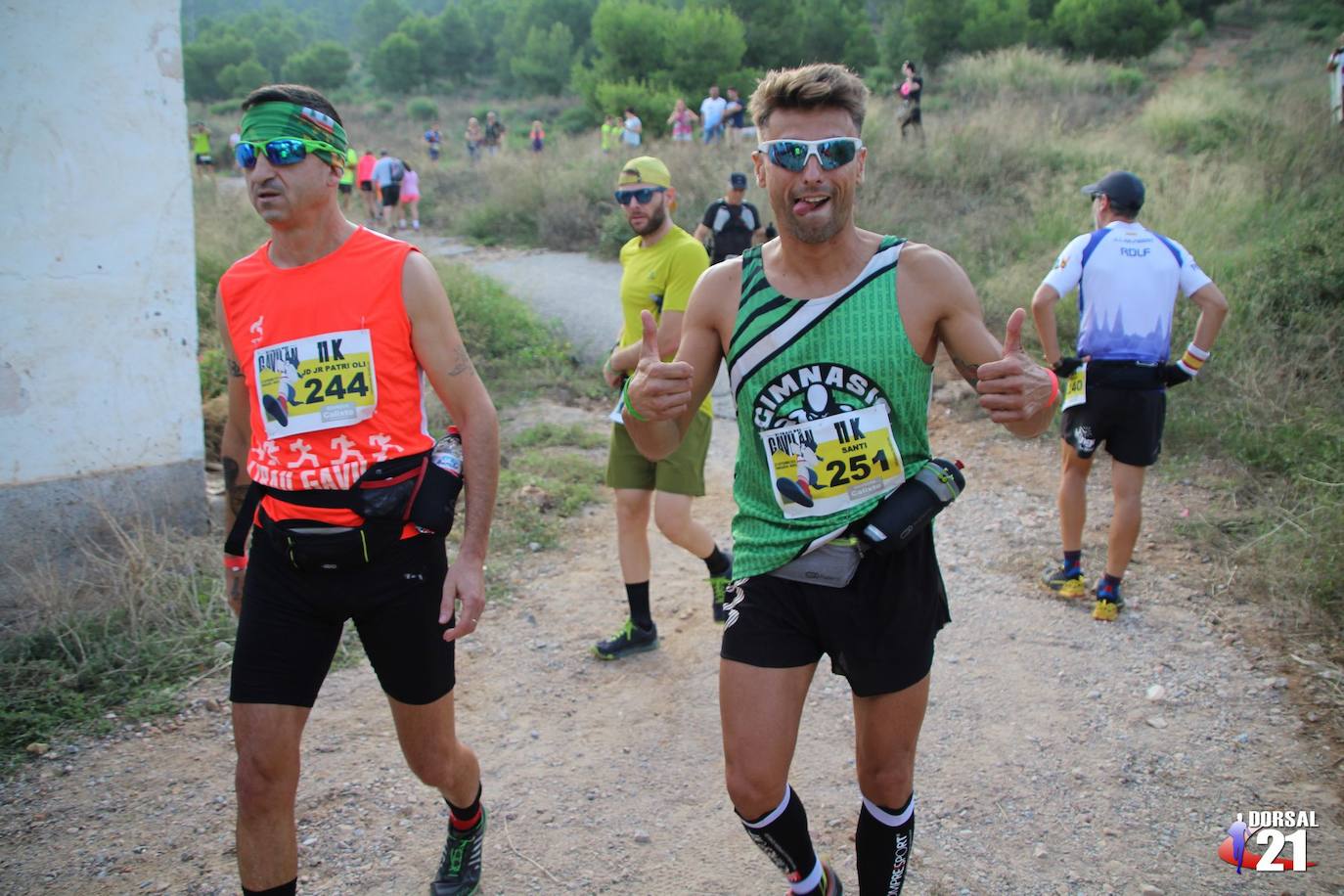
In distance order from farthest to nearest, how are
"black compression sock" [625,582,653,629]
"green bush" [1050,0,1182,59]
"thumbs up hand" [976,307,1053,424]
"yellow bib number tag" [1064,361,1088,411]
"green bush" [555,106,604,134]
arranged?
"green bush" [555,106,604,134]
"green bush" [1050,0,1182,59]
"yellow bib number tag" [1064,361,1088,411]
"black compression sock" [625,582,653,629]
"thumbs up hand" [976,307,1053,424]

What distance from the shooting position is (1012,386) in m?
2.22

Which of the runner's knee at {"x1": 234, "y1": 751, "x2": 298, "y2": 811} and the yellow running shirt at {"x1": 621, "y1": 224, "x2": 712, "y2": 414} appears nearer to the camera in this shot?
the runner's knee at {"x1": 234, "y1": 751, "x2": 298, "y2": 811}

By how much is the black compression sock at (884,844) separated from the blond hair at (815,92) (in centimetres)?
178

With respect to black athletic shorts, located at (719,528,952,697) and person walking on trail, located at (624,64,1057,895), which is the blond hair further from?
black athletic shorts, located at (719,528,952,697)

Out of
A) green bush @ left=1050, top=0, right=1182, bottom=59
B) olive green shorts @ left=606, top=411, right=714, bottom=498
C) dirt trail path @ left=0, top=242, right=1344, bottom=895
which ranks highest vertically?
green bush @ left=1050, top=0, right=1182, bottom=59

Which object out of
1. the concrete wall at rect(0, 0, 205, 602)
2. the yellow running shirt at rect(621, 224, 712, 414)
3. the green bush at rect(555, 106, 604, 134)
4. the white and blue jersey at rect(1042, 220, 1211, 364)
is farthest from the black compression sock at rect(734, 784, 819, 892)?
the green bush at rect(555, 106, 604, 134)

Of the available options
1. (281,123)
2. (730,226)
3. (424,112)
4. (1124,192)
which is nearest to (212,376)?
(730,226)

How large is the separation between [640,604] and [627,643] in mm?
196

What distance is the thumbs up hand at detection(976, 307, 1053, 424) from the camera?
7.30ft

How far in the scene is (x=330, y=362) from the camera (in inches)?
102

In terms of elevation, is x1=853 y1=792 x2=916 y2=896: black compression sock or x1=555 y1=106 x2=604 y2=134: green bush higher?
x1=555 y1=106 x2=604 y2=134: green bush

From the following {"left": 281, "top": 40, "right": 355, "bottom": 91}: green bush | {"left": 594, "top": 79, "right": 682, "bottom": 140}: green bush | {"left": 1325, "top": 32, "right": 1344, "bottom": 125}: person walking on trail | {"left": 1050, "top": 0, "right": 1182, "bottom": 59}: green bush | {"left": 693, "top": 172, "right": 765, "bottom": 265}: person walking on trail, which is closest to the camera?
{"left": 693, "top": 172, "right": 765, "bottom": 265}: person walking on trail

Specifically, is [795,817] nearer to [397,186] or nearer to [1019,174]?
[1019,174]

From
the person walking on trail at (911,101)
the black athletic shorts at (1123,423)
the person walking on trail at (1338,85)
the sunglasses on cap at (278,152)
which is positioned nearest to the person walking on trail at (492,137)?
the person walking on trail at (911,101)
